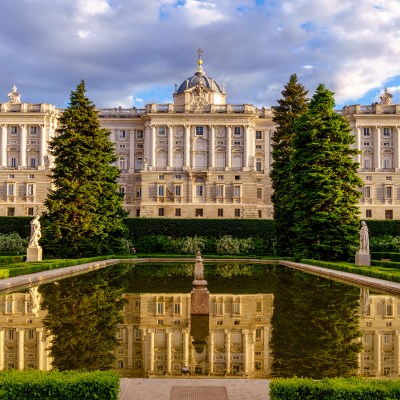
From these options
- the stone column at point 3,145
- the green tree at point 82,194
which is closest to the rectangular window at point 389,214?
the green tree at point 82,194

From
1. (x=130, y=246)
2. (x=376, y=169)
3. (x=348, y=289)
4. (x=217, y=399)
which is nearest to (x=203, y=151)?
(x=376, y=169)

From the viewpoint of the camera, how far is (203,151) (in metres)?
70.8

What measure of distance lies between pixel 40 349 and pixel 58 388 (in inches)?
142

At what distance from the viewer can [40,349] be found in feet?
29.2

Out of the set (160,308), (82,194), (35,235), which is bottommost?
(160,308)

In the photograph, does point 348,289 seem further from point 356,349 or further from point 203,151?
point 203,151

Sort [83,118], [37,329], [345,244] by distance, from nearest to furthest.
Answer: [37,329]
[345,244]
[83,118]

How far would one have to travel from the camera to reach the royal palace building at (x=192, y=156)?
222 feet

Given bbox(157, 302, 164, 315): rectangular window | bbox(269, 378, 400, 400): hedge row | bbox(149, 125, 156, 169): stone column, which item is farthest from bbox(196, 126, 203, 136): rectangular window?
bbox(269, 378, 400, 400): hedge row

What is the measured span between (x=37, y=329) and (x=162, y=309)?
3575 millimetres

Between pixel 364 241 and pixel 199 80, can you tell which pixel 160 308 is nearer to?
pixel 364 241

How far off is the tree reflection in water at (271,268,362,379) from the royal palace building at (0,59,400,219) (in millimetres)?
51021

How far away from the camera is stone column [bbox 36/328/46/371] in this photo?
805 cm

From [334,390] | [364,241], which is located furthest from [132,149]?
[334,390]
